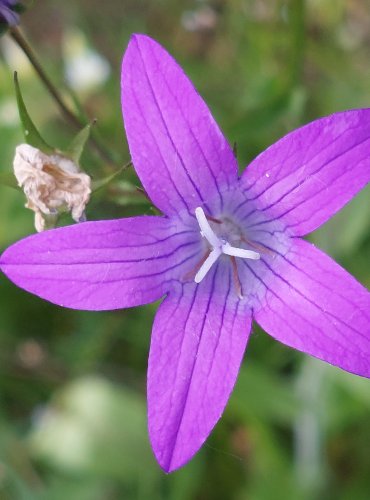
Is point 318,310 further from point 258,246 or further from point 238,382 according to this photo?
point 238,382

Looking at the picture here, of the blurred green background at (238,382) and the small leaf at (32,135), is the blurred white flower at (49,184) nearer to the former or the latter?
the small leaf at (32,135)

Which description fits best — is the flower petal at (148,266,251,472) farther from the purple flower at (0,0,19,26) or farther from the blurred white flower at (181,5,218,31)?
the blurred white flower at (181,5,218,31)

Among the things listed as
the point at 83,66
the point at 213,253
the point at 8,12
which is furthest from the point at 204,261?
the point at 83,66

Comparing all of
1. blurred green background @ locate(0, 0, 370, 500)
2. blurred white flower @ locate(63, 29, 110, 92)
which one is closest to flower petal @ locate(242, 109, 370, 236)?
blurred green background @ locate(0, 0, 370, 500)

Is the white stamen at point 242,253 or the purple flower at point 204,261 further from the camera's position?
the white stamen at point 242,253

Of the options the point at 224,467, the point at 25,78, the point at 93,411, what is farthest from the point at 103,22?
the point at 224,467

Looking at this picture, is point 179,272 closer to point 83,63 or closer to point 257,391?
point 257,391

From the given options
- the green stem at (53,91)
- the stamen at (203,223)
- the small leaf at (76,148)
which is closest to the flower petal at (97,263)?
the stamen at (203,223)
